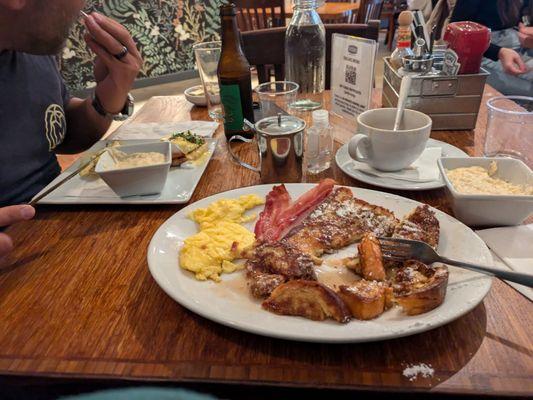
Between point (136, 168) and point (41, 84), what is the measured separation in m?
0.82

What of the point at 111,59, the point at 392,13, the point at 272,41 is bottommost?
the point at 392,13

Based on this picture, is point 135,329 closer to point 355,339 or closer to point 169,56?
point 355,339

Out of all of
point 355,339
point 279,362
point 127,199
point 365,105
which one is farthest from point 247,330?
point 365,105

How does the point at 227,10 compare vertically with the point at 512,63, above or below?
above

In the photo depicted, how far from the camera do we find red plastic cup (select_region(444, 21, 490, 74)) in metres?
1.42

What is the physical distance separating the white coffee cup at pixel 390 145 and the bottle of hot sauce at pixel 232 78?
51cm

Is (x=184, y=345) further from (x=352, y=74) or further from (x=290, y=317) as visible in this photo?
(x=352, y=74)

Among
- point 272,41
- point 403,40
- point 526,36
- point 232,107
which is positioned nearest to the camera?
point 232,107

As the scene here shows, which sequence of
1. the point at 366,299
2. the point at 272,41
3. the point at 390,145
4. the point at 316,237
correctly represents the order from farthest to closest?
the point at 272,41
the point at 390,145
the point at 316,237
the point at 366,299

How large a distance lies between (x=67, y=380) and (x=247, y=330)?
1.05 ft

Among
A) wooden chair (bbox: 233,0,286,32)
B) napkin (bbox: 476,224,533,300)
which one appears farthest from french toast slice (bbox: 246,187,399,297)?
wooden chair (bbox: 233,0,286,32)

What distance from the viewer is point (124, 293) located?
840 mm

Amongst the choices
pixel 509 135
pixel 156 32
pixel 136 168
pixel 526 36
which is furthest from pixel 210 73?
pixel 156 32

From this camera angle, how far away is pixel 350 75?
156 centimetres
